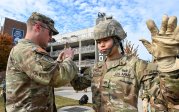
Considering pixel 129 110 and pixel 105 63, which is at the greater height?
pixel 105 63

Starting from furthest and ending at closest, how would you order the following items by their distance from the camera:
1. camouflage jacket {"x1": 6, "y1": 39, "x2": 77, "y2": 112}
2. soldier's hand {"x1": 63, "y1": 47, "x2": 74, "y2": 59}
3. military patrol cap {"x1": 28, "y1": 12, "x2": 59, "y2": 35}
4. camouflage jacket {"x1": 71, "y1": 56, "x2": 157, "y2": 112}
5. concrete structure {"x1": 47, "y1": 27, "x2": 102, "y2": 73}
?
concrete structure {"x1": 47, "y1": 27, "x2": 102, "y2": 73} < military patrol cap {"x1": 28, "y1": 12, "x2": 59, "y2": 35} < soldier's hand {"x1": 63, "y1": 47, "x2": 74, "y2": 59} < camouflage jacket {"x1": 6, "y1": 39, "x2": 77, "y2": 112} < camouflage jacket {"x1": 71, "y1": 56, "x2": 157, "y2": 112}

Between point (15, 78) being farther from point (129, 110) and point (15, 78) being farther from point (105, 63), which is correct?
point (129, 110)

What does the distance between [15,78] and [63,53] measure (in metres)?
0.65

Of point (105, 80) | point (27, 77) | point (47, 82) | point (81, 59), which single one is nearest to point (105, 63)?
point (105, 80)

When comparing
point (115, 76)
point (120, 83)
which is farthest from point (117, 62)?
point (120, 83)

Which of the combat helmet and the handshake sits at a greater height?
the combat helmet

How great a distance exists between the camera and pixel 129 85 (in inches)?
124

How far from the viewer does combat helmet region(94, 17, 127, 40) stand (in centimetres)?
333

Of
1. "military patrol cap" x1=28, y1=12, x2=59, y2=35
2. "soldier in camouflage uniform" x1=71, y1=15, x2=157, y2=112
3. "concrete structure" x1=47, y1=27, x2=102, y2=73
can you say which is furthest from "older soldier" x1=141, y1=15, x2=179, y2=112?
"concrete structure" x1=47, y1=27, x2=102, y2=73

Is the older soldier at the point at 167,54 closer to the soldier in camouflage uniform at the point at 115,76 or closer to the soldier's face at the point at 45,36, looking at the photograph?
the soldier in camouflage uniform at the point at 115,76

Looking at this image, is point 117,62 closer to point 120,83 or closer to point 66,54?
point 120,83

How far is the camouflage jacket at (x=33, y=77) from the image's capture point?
128 inches

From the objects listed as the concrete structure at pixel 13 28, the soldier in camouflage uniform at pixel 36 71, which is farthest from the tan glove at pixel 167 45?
the concrete structure at pixel 13 28

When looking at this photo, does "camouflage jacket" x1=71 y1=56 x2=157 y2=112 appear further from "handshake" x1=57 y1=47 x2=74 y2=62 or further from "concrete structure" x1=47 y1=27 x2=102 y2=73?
"concrete structure" x1=47 y1=27 x2=102 y2=73
